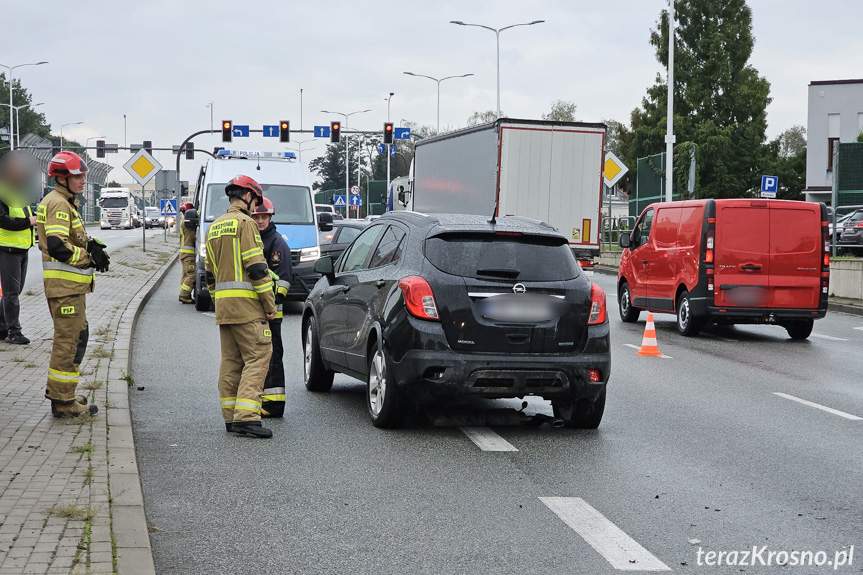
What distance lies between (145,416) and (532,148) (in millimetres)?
13203

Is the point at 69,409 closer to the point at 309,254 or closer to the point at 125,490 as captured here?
the point at 125,490

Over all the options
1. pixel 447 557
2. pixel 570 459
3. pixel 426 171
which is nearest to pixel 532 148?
pixel 426 171

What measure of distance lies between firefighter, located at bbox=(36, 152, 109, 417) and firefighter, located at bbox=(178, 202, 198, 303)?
11.3 m

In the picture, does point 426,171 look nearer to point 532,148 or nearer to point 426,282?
point 532,148

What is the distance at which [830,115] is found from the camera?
67188 millimetres

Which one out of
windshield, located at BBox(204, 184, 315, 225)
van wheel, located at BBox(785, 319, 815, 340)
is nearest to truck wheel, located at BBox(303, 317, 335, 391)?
van wheel, located at BBox(785, 319, 815, 340)

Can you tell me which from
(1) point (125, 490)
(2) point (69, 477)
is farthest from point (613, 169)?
(1) point (125, 490)

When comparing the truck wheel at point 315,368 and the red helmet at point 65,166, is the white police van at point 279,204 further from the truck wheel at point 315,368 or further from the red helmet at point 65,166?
the red helmet at point 65,166

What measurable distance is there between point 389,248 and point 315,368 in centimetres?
185

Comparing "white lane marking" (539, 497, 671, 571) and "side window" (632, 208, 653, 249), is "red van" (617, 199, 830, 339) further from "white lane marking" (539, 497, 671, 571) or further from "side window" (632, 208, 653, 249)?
"white lane marking" (539, 497, 671, 571)

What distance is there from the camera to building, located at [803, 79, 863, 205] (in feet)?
217

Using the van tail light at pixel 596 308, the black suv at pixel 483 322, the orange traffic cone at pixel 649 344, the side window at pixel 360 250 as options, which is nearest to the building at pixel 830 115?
the orange traffic cone at pixel 649 344

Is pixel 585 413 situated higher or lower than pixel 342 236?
lower

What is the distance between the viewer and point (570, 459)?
7633mm
